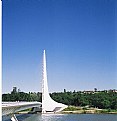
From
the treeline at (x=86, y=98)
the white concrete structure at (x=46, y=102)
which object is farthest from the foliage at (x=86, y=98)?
the white concrete structure at (x=46, y=102)

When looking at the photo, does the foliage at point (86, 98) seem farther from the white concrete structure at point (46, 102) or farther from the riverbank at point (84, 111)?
the white concrete structure at point (46, 102)

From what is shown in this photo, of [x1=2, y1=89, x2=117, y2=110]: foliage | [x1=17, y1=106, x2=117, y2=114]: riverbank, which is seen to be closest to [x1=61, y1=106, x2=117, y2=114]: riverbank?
[x1=17, y1=106, x2=117, y2=114]: riverbank

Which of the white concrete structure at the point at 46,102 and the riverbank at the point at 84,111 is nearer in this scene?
the riverbank at the point at 84,111

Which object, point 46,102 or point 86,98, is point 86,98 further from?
point 46,102

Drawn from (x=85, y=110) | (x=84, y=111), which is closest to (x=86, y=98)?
(x=85, y=110)

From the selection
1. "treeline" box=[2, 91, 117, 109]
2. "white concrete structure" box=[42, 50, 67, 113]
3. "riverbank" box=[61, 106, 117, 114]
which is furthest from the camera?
"white concrete structure" box=[42, 50, 67, 113]

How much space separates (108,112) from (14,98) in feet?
8.00

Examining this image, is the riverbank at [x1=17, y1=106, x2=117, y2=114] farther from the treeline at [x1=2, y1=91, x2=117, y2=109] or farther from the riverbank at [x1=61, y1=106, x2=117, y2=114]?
the treeline at [x1=2, y1=91, x2=117, y2=109]

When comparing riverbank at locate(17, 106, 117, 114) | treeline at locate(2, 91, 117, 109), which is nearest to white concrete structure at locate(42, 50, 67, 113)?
riverbank at locate(17, 106, 117, 114)

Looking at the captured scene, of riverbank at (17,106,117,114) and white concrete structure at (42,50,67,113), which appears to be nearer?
riverbank at (17,106,117,114)

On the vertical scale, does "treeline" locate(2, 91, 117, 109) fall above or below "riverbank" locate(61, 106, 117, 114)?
above

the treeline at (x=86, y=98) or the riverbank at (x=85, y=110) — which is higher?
the treeline at (x=86, y=98)

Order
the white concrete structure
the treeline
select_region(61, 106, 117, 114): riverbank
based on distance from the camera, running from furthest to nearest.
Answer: the white concrete structure, select_region(61, 106, 117, 114): riverbank, the treeline

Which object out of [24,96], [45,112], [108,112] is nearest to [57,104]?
[45,112]
